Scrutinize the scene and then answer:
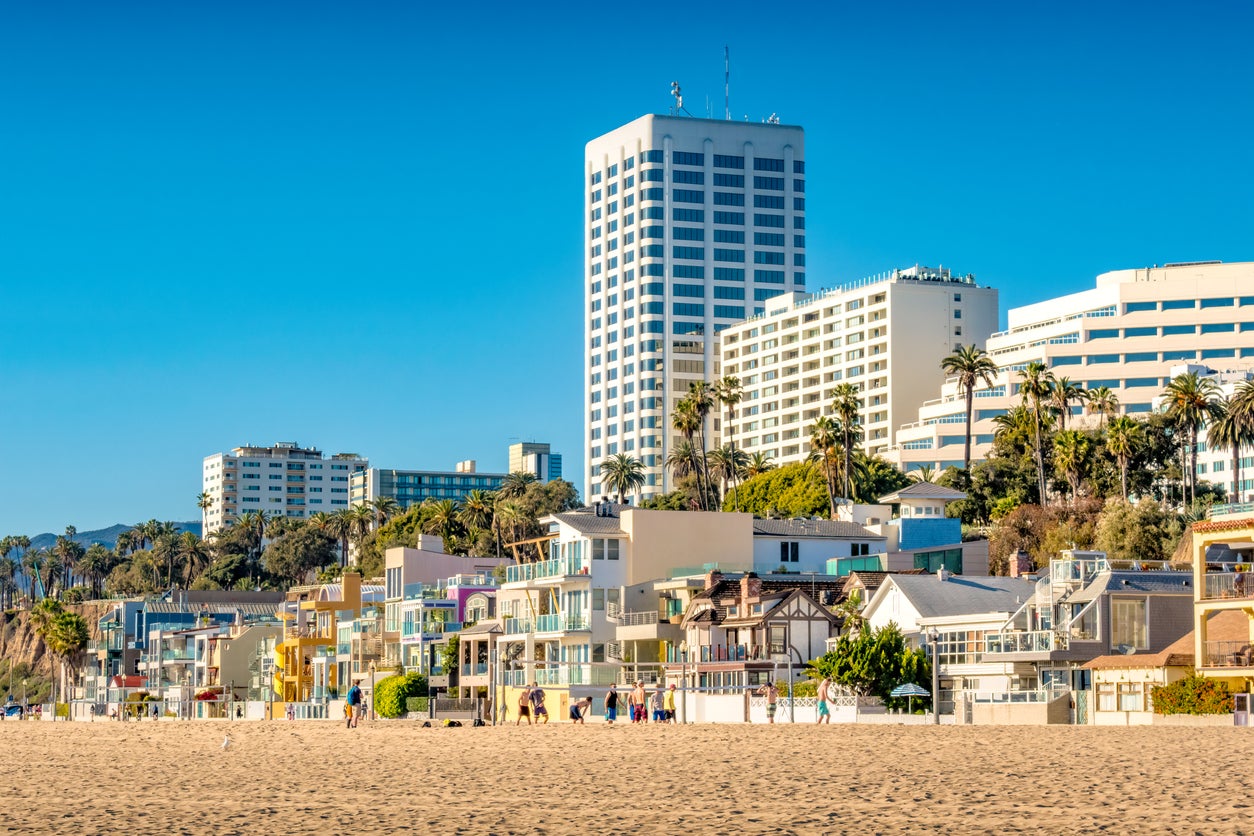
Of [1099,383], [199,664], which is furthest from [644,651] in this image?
[1099,383]

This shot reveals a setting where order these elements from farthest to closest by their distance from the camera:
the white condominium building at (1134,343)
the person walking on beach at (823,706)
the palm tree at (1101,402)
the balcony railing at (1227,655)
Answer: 1. the white condominium building at (1134,343)
2. the palm tree at (1101,402)
3. the balcony railing at (1227,655)
4. the person walking on beach at (823,706)

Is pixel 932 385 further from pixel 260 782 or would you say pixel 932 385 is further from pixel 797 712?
pixel 260 782

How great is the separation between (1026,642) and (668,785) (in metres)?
35.7

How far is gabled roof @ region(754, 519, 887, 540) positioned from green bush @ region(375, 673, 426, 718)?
17007 millimetres

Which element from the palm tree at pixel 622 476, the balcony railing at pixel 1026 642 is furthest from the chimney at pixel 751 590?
the palm tree at pixel 622 476

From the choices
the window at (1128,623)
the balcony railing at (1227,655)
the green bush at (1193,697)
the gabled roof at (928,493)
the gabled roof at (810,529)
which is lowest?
the green bush at (1193,697)

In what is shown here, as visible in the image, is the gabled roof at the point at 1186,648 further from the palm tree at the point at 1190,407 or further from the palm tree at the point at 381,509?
the palm tree at the point at 381,509

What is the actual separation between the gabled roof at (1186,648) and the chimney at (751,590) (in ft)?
50.8

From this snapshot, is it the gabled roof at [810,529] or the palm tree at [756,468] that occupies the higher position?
the palm tree at [756,468]

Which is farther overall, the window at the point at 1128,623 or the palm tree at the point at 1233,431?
the palm tree at the point at 1233,431

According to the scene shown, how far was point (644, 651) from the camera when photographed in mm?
76375

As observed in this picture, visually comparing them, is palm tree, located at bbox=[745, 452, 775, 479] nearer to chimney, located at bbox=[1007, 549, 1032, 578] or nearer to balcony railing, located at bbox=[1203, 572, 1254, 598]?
chimney, located at bbox=[1007, 549, 1032, 578]

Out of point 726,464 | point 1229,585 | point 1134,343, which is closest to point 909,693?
point 1229,585

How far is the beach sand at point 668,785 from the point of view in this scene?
864 inches
